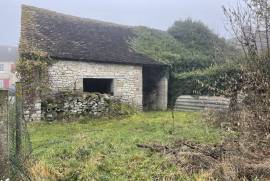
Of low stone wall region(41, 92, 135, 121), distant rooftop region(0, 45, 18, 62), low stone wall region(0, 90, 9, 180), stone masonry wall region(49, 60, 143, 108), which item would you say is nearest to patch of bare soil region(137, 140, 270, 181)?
low stone wall region(0, 90, 9, 180)

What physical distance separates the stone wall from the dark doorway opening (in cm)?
1599

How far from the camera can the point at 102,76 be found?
72.2ft

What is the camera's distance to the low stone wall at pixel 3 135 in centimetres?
688

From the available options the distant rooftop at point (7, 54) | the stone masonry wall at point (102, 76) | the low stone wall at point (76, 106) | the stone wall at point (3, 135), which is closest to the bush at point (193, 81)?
the stone masonry wall at point (102, 76)

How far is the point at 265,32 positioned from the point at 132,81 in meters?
14.2

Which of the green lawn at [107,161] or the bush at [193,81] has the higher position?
the bush at [193,81]

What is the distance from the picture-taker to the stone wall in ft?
22.6

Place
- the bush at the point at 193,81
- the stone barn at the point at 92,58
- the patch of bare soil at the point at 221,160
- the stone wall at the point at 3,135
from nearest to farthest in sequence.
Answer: the patch of bare soil at the point at 221,160 → the stone wall at the point at 3,135 → the stone barn at the point at 92,58 → the bush at the point at 193,81

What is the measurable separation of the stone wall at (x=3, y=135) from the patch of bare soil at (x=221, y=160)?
114 inches

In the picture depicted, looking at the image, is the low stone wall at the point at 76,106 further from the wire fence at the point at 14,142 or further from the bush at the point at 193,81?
the wire fence at the point at 14,142

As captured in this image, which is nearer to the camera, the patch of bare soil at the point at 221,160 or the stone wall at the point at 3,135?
the patch of bare soil at the point at 221,160

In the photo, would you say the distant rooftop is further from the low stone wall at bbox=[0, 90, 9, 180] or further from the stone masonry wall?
the low stone wall at bbox=[0, 90, 9, 180]


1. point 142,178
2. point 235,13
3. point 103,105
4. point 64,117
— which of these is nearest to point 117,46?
point 103,105

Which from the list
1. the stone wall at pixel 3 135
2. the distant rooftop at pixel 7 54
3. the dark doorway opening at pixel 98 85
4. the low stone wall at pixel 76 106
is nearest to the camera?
the stone wall at pixel 3 135
